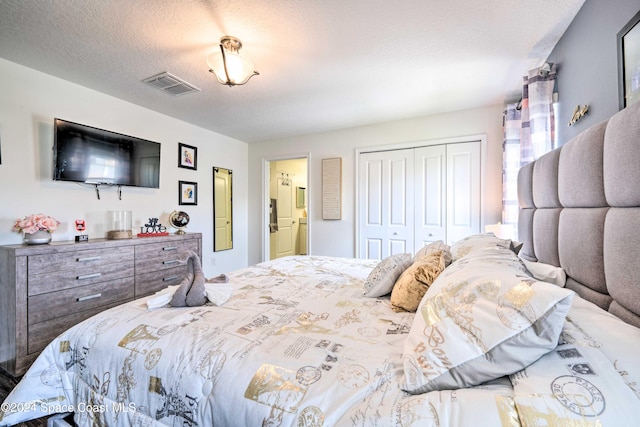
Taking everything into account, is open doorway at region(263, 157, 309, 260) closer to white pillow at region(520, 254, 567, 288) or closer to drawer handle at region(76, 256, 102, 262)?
drawer handle at region(76, 256, 102, 262)

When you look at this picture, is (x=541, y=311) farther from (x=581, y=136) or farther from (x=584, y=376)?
(x=581, y=136)

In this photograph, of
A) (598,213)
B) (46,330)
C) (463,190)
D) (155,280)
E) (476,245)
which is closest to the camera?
(598,213)

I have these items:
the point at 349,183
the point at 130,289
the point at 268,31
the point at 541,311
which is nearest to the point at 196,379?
the point at 541,311

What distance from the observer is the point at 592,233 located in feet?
3.44

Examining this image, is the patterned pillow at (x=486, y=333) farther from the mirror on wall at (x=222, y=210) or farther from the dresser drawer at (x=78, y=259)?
the mirror on wall at (x=222, y=210)

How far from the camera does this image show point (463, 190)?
329 cm

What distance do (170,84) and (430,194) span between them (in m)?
3.21

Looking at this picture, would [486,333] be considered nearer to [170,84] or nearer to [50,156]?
[170,84]

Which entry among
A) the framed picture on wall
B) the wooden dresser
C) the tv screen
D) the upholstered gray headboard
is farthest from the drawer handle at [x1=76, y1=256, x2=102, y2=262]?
the framed picture on wall

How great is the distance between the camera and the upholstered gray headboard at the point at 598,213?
2.69 feet

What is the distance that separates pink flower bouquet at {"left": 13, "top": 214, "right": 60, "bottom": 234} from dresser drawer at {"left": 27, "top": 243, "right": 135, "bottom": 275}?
0.27m

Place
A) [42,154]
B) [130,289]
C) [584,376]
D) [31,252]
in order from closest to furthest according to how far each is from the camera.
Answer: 1. [584,376]
2. [31,252]
3. [42,154]
4. [130,289]

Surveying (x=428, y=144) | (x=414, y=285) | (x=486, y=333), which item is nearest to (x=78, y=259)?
(x=414, y=285)

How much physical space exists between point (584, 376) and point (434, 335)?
0.32 meters
